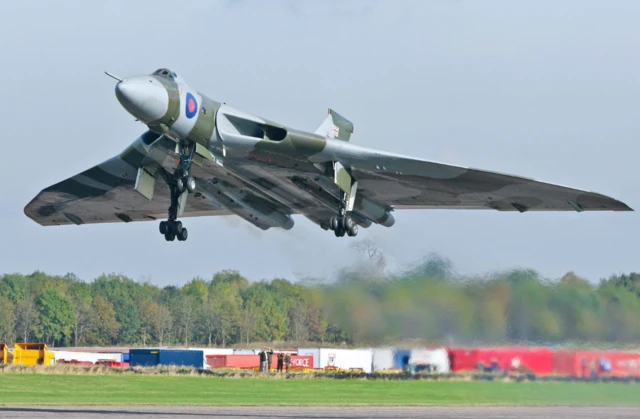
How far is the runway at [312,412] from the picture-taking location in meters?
26.5

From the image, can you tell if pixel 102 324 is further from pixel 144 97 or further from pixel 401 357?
pixel 144 97

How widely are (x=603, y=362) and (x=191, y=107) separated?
1237 cm

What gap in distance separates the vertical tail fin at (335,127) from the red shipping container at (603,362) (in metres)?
9.29

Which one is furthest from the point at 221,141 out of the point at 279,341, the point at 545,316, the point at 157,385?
the point at 279,341

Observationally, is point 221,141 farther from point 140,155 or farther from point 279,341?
point 279,341

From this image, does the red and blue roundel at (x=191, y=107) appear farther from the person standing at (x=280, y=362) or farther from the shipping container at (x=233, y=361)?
the shipping container at (x=233, y=361)

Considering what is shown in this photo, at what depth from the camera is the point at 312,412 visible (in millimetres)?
28484

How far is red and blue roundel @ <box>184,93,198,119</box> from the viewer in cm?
2520

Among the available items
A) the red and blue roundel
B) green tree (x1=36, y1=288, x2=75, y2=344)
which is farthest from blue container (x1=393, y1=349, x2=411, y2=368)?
green tree (x1=36, y1=288, x2=75, y2=344)

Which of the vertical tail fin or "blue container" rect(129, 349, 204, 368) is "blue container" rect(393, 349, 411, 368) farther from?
"blue container" rect(129, 349, 204, 368)

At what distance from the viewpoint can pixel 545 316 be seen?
25734 mm

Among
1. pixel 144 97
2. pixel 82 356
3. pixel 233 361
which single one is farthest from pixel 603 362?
pixel 82 356

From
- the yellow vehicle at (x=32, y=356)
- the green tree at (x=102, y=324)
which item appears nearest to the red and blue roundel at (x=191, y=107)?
the yellow vehicle at (x=32, y=356)

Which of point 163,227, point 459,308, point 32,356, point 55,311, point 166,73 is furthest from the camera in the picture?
point 55,311
